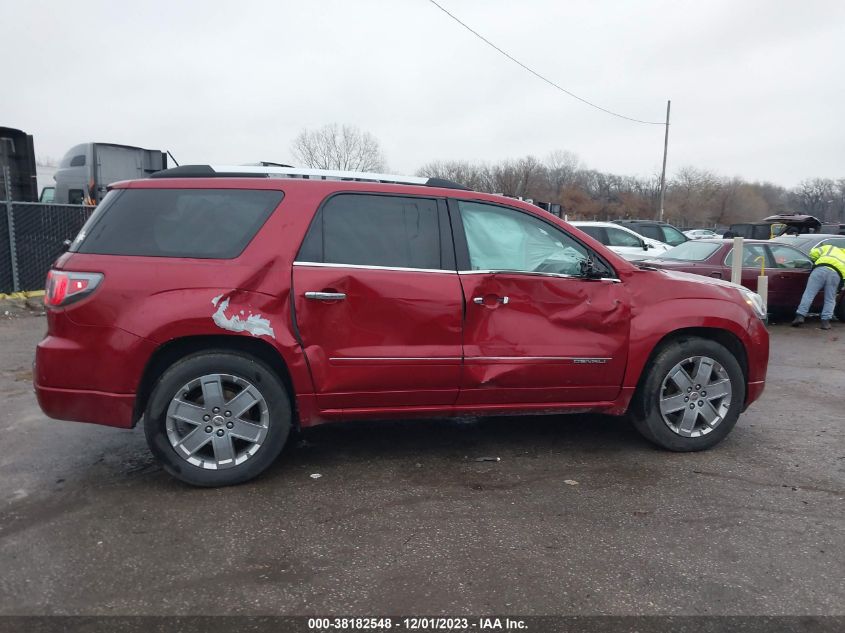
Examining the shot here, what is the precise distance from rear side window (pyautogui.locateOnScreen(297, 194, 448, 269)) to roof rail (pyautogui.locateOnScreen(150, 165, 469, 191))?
0.25 meters

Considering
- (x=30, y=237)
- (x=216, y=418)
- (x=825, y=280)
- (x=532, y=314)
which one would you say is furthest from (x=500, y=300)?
(x=30, y=237)

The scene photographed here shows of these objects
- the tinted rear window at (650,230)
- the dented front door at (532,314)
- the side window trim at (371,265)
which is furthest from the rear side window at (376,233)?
the tinted rear window at (650,230)

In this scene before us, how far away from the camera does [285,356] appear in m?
3.84

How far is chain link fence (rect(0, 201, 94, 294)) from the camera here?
10992mm

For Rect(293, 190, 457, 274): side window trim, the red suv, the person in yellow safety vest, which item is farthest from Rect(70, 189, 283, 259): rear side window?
the person in yellow safety vest

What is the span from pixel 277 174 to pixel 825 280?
9.79 m

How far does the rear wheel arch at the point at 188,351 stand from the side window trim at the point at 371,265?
1.82 ft

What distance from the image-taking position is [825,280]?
415 inches

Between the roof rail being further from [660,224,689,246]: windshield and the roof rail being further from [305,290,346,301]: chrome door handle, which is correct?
[660,224,689,246]: windshield

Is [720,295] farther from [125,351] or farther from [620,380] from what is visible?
[125,351]

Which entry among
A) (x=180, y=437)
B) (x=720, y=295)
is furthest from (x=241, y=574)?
(x=720, y=295)

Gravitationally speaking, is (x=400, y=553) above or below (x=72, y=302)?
below

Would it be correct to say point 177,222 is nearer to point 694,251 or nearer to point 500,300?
point 500,300

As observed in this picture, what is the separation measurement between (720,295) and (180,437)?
3.68m
